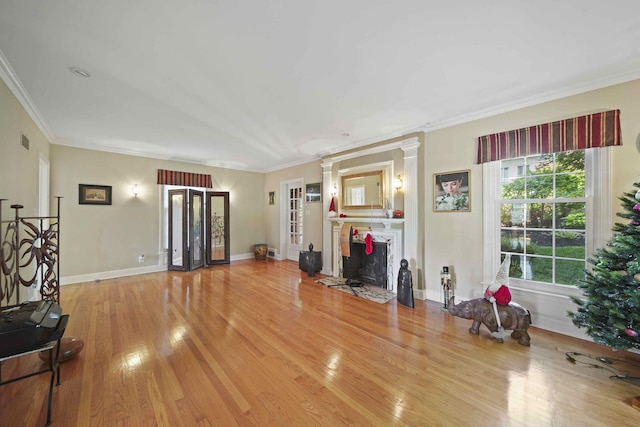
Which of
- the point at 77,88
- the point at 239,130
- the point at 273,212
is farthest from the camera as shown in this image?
the point at 273,212

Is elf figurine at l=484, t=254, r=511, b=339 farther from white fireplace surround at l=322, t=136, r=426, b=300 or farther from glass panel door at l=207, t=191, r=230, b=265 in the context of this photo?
glass panel door at l=207, t=191, r=230, b=265

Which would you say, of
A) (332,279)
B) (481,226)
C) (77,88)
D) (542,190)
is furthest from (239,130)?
(542,190)

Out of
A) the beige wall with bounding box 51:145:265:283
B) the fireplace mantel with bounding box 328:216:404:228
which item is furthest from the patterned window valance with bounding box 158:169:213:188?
the fireplace mantel with bounding box 328:216:404:228

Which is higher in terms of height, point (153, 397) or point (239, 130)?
point (239, 130)

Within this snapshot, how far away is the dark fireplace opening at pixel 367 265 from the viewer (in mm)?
4297

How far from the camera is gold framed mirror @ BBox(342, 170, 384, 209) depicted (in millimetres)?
4324

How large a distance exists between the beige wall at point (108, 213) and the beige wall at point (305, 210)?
1.95 m

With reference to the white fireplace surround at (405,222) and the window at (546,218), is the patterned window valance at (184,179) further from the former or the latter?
the window at (546,218)

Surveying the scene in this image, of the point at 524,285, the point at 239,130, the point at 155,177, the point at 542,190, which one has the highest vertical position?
the point at 239,130

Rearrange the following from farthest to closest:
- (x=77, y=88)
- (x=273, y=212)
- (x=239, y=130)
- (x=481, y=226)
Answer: (x=273, y=212), (x=239, y=130), (x=481, y=226), (x=77, y=88)

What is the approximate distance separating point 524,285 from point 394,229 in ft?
5.87

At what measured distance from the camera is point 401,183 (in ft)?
13.2

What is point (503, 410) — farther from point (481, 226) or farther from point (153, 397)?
point (153, 397)

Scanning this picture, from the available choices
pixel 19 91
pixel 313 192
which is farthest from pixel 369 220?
pixel 19 91
